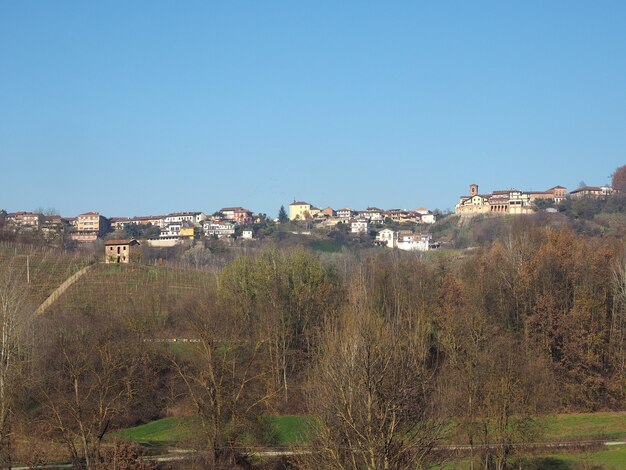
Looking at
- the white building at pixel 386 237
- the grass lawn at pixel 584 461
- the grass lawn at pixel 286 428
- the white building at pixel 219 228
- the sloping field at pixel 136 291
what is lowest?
the grass lawn at pixel 584 461

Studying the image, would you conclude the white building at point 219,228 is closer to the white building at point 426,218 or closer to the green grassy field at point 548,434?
the white building at point 426,218

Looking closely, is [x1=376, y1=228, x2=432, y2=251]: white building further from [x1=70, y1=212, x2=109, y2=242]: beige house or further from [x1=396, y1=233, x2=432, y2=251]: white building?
[x1=70, y1=212, x2=109, y2=242]: beige house

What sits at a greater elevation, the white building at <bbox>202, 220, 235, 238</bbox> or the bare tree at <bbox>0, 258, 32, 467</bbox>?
the white building at <bbox>202, 220, 235, 238</bbox>

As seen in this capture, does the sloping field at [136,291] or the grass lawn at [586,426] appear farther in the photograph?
the sloping field at [136,291]

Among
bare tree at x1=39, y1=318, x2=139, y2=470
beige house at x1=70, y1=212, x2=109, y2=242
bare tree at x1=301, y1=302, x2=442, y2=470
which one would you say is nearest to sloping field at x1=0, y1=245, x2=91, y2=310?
bare tree at x1=39, y1=318, x2=139, y2=470

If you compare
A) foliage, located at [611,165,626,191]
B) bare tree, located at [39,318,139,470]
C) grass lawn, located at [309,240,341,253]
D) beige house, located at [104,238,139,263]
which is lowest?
bare tree, located at [39,318,139,470]

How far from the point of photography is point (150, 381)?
4219 cm

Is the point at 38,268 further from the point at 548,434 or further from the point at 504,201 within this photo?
the point at 504,201

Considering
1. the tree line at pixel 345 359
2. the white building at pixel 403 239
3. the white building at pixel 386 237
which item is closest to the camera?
the tree line at pixel 345 359

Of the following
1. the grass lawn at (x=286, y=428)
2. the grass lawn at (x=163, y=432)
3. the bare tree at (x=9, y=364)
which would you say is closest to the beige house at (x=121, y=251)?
the bare tree at (x=9, y=364)

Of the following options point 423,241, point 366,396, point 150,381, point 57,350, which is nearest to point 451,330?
point 150,381

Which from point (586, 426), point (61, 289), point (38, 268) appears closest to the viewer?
point (586, 426)

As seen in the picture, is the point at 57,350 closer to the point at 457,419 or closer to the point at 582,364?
the point at 457,419

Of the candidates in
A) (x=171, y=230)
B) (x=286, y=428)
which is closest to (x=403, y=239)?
(x=171, y=230)
